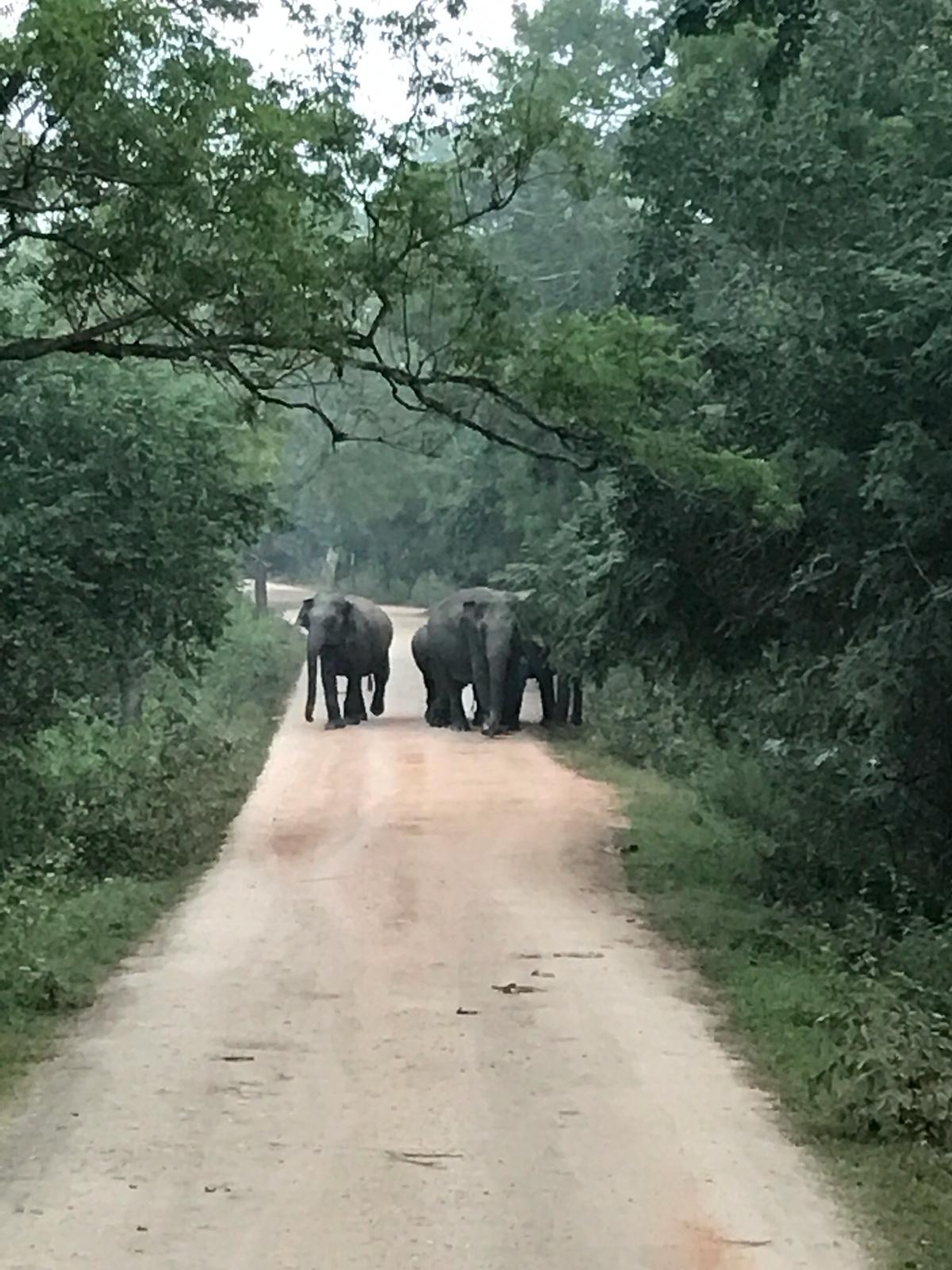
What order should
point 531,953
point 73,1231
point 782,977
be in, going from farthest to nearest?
point 531,953
point 782,977
point 73,1231

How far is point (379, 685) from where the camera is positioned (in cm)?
3369

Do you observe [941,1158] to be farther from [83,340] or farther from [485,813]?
[485,813]

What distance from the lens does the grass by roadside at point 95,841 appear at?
1103 cm

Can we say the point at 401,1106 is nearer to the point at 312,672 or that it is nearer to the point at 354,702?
the point at 354,702

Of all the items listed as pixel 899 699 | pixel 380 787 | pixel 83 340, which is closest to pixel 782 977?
pixel 899 699

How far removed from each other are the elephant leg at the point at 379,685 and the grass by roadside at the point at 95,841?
17.5ft

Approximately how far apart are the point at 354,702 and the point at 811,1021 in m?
21.2

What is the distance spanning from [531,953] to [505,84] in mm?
5635

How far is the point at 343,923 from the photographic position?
44.9ft

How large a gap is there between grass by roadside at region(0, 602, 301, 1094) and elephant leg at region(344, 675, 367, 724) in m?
3.18

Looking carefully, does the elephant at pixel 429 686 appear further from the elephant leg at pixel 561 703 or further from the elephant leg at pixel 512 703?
the elephant leg at pixel 561 703

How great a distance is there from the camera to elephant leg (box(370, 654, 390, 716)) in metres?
33.2

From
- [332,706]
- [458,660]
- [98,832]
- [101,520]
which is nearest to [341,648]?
[332,706]

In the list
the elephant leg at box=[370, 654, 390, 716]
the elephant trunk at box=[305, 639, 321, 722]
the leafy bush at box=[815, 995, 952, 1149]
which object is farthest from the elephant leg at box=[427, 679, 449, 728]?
the leafy bush at box=[815, 995, 952, 1149]
